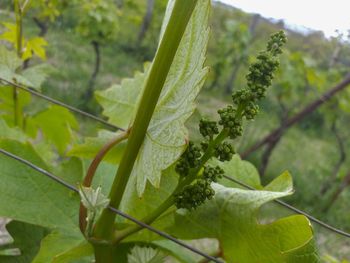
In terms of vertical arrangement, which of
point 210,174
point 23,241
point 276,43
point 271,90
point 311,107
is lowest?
point 271,90

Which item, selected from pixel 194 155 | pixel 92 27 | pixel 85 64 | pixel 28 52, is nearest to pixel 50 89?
pixel 92 27

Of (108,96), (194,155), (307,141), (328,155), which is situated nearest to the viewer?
(194,155)

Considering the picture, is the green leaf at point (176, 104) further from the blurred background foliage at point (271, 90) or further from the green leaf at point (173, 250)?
the blurred background foliage at point (271, 90)

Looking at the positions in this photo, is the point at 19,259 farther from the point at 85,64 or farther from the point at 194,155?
the point at 85,64

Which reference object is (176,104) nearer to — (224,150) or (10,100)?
(224,150)

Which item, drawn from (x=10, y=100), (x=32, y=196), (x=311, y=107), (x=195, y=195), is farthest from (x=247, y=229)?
(x=311, y=107)

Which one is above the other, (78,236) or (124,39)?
(78,236)
